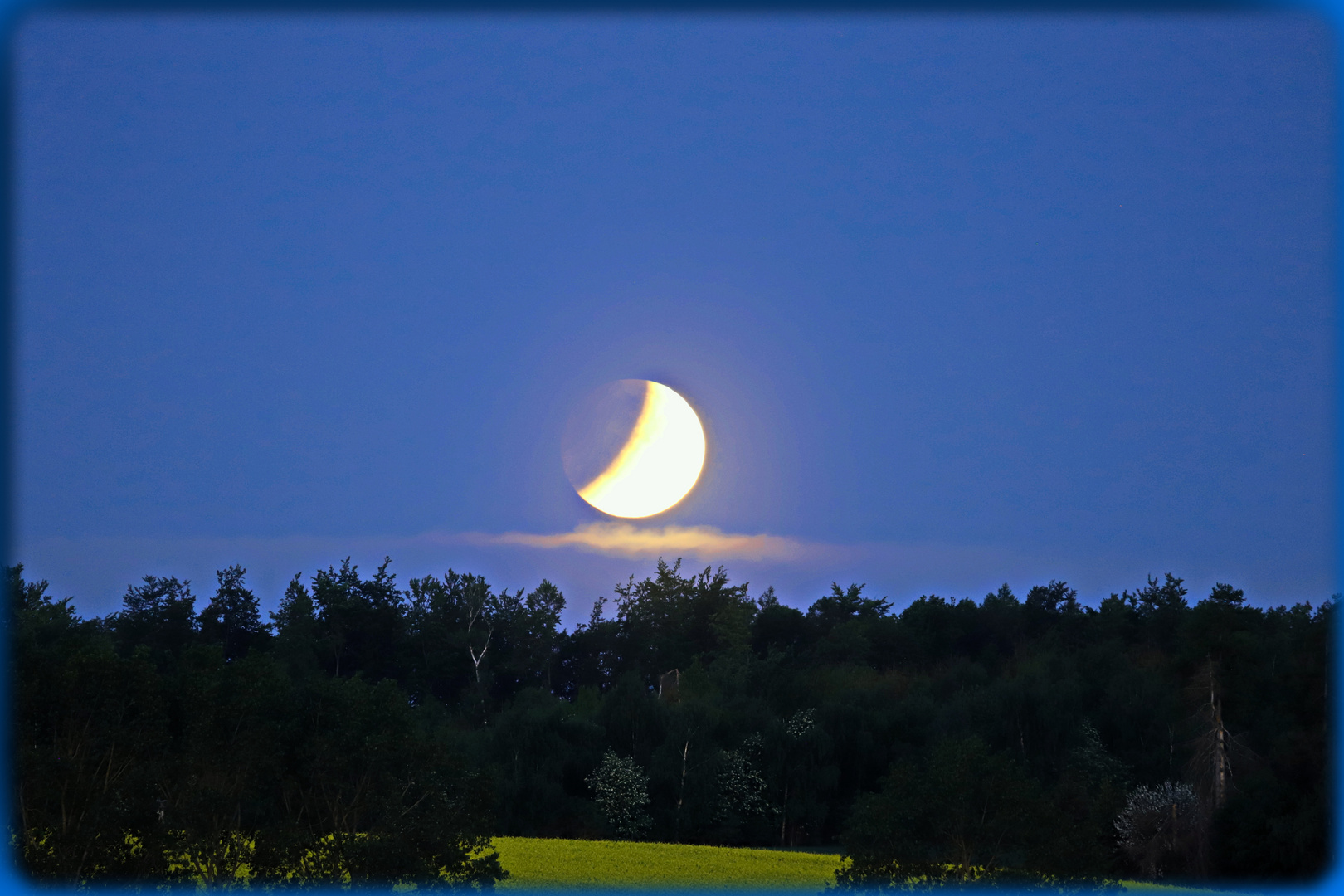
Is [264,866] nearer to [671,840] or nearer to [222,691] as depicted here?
[222,691]

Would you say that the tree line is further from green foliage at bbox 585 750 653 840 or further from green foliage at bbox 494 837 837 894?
green foliage at bbox 494 837 837 894

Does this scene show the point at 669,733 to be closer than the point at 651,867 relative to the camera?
No

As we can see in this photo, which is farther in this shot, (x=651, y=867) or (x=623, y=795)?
(x=623, y=795)

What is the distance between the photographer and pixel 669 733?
4344 centimetres

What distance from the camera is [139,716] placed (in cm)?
1534

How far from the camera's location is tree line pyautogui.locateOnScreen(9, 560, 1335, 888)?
15031mm

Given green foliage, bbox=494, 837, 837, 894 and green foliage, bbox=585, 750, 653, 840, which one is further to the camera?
green foliage, bbox=585, 750, 653, 840

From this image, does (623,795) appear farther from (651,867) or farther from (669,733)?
(651,867)

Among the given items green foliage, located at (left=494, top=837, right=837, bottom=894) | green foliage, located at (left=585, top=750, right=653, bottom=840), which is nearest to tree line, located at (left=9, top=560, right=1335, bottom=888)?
green foliage, located at (left=585, top=750, right=653, bottom=840)

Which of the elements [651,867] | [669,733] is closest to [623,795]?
[669,733]

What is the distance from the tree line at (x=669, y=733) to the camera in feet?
49.3

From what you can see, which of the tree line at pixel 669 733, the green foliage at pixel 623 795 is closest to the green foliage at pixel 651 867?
the tree line at pixel 669 733

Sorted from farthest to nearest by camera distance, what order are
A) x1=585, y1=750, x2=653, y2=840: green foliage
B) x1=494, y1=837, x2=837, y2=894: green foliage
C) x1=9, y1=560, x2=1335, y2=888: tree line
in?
x1=585, y1=750, x2=653, y2=840: green foliage < x1=494, y1=837, x2=837, y2=894: green foliage < x1=9, y1=560, x2=1335, y2=888: tree line

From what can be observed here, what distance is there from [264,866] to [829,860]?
19131 mm
